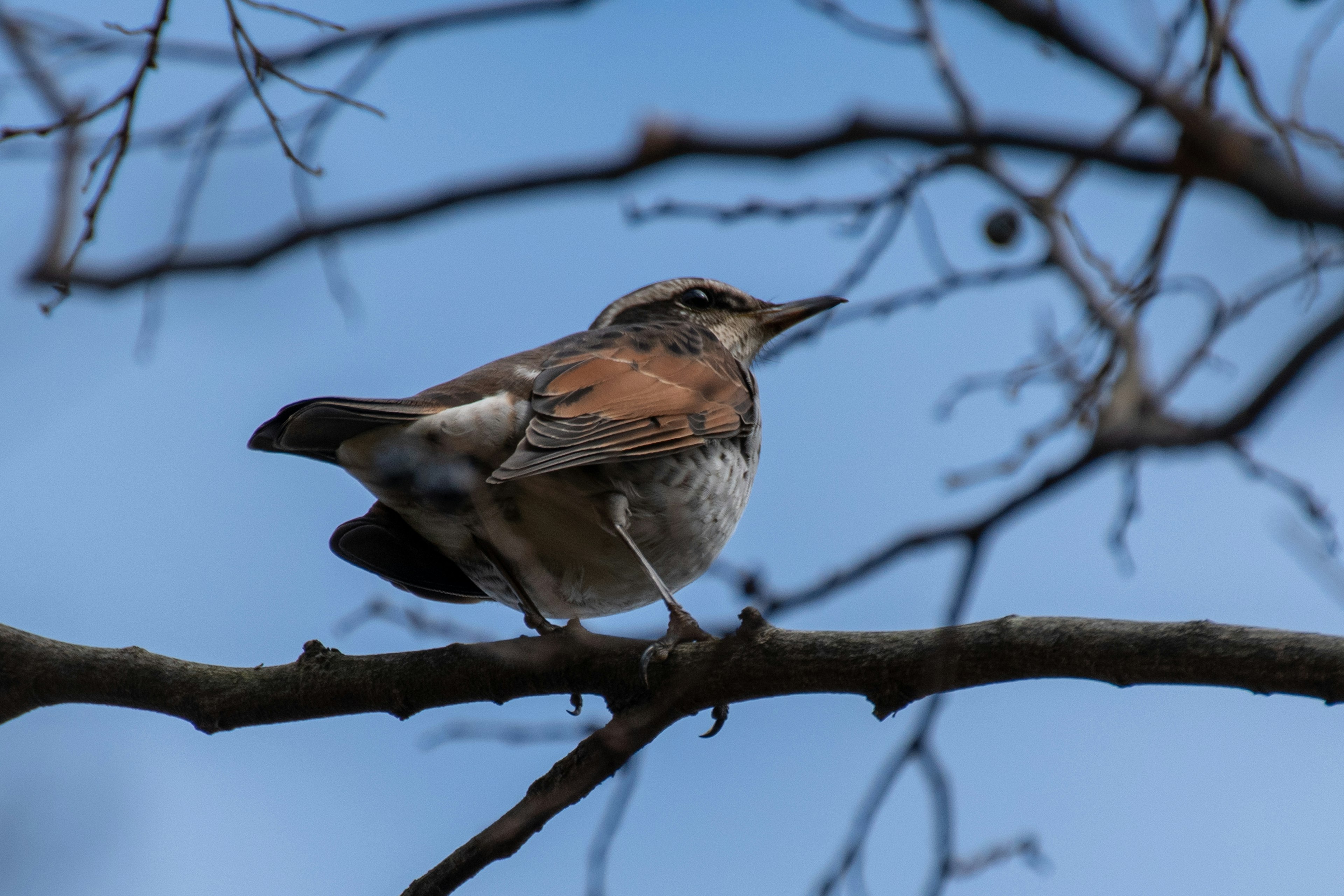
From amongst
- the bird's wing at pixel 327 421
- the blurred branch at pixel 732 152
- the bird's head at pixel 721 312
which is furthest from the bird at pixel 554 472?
the blurred branch at pixel 732 152

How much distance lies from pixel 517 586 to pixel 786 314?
2524 mm

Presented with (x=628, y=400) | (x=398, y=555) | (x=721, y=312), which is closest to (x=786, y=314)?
(x=721, y=312)

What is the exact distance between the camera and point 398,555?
5750 mm

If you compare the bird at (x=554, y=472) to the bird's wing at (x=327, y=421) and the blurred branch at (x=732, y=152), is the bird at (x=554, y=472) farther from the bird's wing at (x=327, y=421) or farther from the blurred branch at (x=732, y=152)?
the blurred branch at (x=732, y=152)

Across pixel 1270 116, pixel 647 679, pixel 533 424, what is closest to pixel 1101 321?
pixel 1270 116

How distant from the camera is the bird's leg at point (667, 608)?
4.22 metres

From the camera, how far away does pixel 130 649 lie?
4.38 m

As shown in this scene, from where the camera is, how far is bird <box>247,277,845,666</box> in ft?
16.0

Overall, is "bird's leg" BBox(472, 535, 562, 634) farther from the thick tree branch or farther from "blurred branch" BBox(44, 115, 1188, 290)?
"blurred branch" BBox(44, 115, 1188, 290)

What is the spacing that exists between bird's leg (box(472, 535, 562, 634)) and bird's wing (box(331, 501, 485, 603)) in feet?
1.13

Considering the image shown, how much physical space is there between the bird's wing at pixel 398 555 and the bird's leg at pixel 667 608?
1.03 meters

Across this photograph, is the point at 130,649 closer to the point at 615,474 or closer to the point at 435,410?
A: the point at 435,410

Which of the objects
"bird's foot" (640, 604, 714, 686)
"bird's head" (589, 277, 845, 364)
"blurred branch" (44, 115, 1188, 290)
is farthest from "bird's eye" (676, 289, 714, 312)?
"blurred branch" (44, 115, 1188, 290)

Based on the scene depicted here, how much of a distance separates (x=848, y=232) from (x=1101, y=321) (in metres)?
1.06
